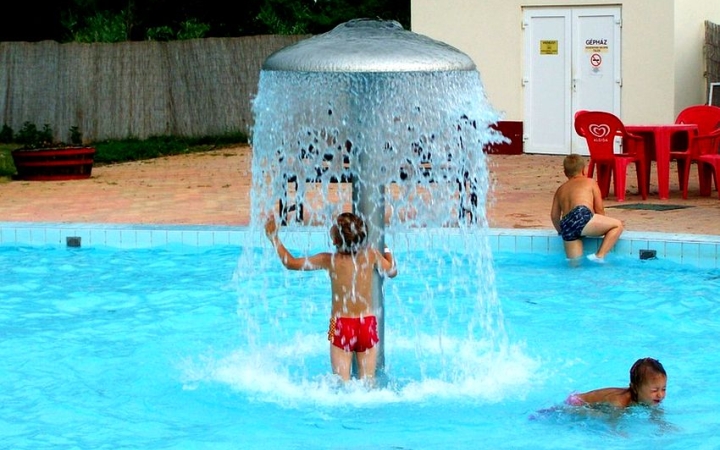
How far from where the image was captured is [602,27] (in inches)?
692

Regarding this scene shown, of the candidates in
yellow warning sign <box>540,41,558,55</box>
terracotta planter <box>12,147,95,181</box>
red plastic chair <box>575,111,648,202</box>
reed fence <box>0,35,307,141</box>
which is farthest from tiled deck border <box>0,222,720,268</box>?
reed fence <box>0,35,307,141</box>

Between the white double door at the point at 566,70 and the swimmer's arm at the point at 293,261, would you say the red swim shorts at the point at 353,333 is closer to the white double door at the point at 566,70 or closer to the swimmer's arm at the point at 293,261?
the swimmer's arm at the point at 293,261

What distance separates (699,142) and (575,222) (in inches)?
143

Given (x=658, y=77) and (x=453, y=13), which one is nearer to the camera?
(x=658, y=77)

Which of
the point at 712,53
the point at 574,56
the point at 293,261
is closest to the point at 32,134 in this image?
the point at 574,56

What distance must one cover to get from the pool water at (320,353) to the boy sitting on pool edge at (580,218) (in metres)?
0.20

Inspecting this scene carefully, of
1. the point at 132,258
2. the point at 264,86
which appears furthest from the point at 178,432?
the point at 132,258

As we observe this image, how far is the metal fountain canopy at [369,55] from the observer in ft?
19.5

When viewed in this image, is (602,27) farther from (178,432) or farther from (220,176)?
(178,432)

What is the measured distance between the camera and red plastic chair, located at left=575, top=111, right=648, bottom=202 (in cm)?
1309

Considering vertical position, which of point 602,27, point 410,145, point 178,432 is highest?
point 602,27

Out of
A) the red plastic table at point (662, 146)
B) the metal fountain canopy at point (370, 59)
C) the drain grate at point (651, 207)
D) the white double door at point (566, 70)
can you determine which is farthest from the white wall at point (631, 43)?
the metal fountain canopy at point (370, 59)

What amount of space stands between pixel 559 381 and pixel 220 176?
9.46 meters

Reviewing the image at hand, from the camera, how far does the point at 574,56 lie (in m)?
17.8
